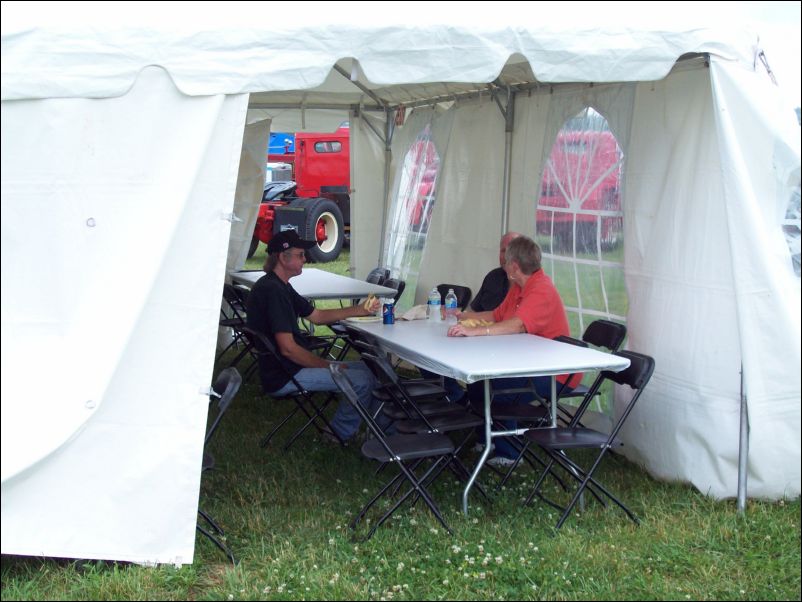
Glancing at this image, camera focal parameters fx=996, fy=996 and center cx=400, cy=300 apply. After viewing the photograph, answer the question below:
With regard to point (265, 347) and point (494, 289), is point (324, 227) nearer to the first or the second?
point (494, 289)

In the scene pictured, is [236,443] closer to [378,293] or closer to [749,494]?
[378,293]

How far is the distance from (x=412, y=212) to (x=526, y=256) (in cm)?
369

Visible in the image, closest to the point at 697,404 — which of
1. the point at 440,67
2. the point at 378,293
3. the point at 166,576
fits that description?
the point at 440,67

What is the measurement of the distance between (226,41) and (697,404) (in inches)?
110

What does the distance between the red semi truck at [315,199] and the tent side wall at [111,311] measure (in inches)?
436

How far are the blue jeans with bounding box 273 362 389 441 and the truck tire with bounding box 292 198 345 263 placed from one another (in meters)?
9.62

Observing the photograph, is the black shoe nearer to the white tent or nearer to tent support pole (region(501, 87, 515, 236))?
the white tent

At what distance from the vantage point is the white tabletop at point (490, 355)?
432cm

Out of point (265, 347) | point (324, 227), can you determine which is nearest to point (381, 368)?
point (265, 347)

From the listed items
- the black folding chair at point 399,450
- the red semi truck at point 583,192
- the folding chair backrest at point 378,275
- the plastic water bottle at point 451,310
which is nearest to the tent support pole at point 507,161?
the red semi truck at point 583,192

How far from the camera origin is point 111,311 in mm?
3830

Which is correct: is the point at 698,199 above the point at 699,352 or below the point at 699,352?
above

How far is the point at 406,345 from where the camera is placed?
16.3 ft

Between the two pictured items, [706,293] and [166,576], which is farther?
[706,293]
